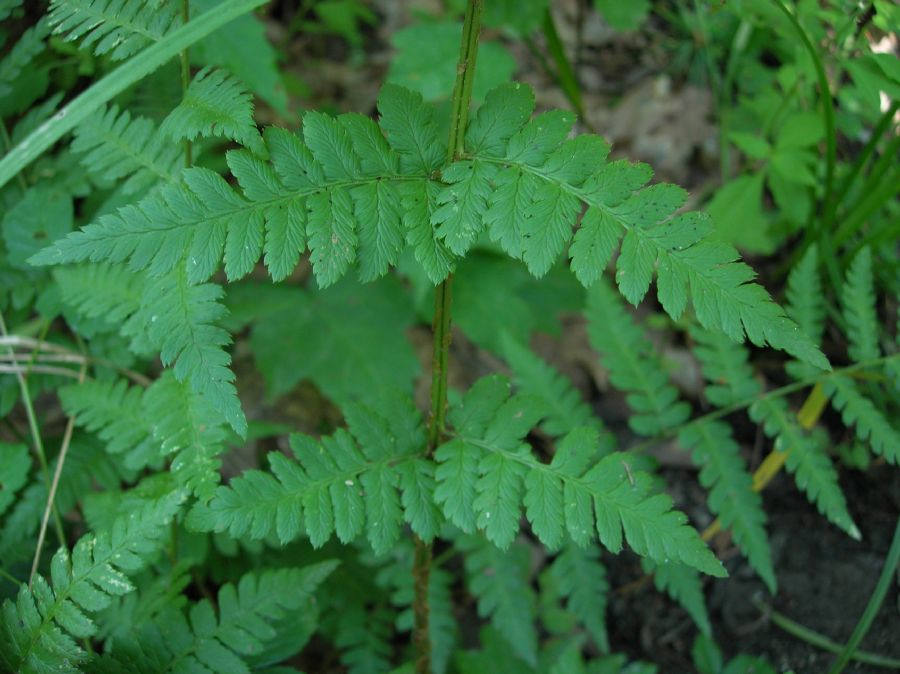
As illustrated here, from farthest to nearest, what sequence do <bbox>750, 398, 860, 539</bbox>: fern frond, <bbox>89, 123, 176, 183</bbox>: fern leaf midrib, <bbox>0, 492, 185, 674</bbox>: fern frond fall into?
<bbox>750, 398, 860, 539</bbox>: fern frond → <bbox>89, 123, 176, 183</bbox>: fern leaf midrib → <bbox>0, 492, 185, 674</bbox>: fern frond

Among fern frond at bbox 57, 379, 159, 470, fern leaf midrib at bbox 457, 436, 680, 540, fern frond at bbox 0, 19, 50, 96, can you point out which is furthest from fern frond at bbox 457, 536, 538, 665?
fern frond at bbox 0, 19, 50, 96

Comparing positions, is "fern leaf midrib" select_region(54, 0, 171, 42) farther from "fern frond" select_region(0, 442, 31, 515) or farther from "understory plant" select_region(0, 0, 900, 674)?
"fern frond" select_region(0, 442, 31, 515)

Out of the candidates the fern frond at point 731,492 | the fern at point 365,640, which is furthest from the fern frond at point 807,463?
the fern at point 365,640

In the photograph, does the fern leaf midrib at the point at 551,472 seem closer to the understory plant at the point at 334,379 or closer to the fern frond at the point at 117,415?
the understory plant at the point at 334,379

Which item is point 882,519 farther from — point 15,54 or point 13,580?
point 15,54

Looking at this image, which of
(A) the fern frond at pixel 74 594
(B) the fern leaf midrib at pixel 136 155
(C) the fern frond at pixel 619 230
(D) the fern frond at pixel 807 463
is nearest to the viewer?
(C) the fern frond at pixel 619 230

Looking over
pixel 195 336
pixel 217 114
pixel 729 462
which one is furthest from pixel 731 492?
pixel 217 114

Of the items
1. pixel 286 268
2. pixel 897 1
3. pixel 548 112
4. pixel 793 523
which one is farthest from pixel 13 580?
pixel 897 1
